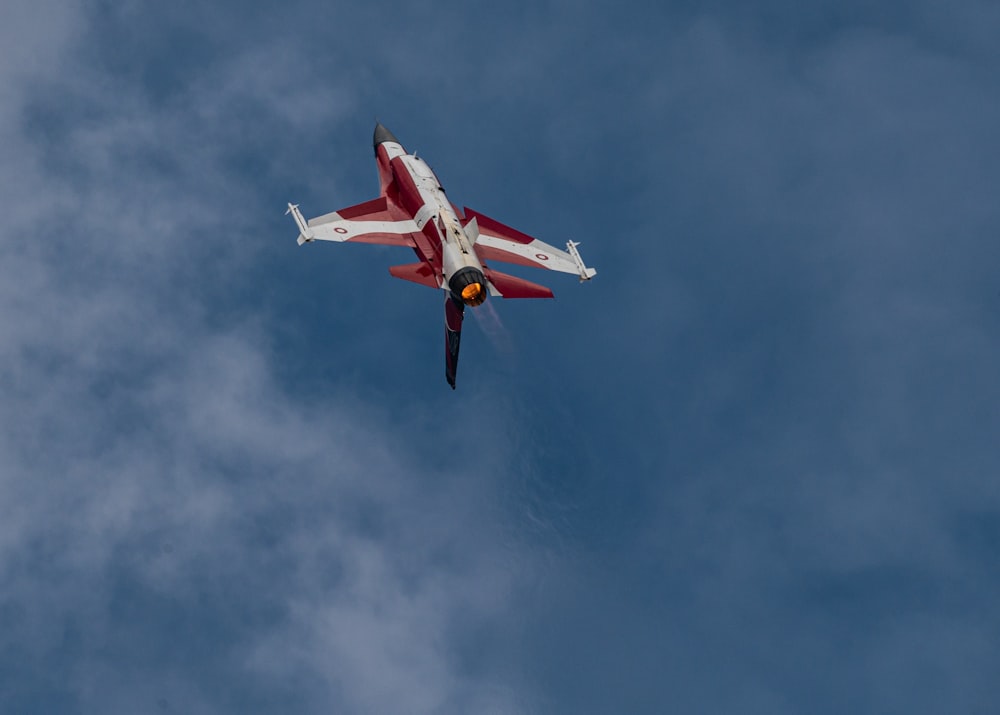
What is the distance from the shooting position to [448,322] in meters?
120

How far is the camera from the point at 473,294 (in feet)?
380

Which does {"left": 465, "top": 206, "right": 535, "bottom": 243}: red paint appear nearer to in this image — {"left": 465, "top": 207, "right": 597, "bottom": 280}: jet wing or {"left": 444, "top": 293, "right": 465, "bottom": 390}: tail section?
Answer: {"left": 465, "top": 207, "right": 597, "bottom": 280}: jet wing

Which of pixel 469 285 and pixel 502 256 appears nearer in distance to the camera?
pixel 469 285

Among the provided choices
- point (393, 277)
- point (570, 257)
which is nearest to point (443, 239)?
point (393, 277)

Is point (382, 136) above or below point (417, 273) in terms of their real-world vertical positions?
above

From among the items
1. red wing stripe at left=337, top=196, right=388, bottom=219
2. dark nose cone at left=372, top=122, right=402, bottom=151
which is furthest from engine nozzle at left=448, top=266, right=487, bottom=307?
dark nose cone at left=372, top=122, right=402, bottom=151

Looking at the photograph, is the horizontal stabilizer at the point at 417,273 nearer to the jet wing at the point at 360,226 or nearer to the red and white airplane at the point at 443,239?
the red and white airplane at the point at 443,239

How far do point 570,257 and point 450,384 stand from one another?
17.0 metres

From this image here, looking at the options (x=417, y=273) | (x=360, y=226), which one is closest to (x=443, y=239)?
(x=417, y=273)

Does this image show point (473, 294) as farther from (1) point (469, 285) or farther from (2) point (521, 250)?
(2) point (521, 250)

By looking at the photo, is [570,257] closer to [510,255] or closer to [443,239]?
[510,255]

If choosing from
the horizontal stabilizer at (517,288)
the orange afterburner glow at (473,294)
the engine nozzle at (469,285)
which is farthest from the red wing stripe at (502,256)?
the orange afterburner glow at (473,294)

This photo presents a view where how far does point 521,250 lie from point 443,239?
33.1 ft

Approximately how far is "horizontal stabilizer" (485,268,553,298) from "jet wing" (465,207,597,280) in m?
6.80
